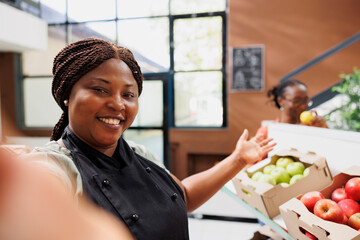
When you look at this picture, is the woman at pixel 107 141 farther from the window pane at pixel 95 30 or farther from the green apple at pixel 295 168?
the window pane at pixel 95 30

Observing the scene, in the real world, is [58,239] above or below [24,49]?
below

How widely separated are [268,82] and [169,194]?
3633 mm

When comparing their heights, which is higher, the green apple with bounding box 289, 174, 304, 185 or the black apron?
the black apron

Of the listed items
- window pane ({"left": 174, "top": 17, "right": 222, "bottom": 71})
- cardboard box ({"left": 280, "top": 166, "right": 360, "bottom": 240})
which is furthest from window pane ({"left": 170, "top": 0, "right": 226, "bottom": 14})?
cardboard box ({"left": 280, "top": 166, "right": 360, "bottom": 240})

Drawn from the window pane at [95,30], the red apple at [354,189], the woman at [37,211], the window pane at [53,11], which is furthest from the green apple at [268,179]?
the window pane at [53,11]

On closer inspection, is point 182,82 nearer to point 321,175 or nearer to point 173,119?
point 173,119

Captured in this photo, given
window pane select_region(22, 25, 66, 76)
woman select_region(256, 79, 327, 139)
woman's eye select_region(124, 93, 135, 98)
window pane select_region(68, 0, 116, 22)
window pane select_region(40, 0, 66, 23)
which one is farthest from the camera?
window pane select_region(22, 25, 66, 76)

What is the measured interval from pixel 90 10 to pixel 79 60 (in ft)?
15.0

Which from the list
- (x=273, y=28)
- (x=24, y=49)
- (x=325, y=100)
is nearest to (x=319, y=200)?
(x=325, y=100)

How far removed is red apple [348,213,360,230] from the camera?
98 cm

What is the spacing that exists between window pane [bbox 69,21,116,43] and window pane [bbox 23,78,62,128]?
39.9 inches

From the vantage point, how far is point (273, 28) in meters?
4.20

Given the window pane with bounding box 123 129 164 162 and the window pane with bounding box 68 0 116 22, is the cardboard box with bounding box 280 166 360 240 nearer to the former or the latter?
Answer: the window pane with bounding box 123 129 164 162

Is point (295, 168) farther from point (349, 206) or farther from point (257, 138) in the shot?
point (349, 206)
